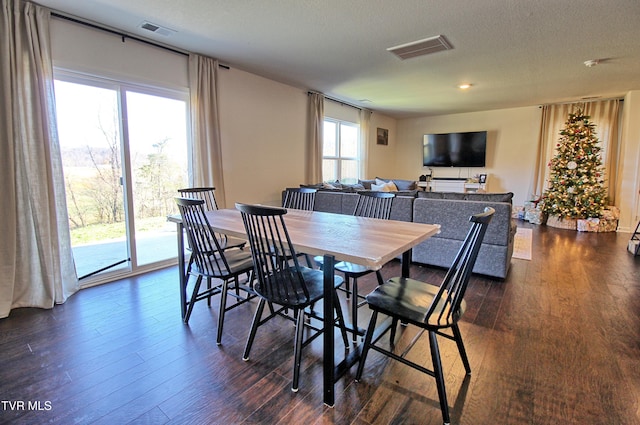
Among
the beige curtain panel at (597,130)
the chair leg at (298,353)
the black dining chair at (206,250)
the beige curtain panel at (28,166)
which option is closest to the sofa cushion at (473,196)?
the black dining chair at (206,250)

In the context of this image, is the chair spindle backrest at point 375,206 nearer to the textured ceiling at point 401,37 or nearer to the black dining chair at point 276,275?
the black dining chair at point 276,275

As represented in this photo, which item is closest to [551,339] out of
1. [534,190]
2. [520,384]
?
[520,384]

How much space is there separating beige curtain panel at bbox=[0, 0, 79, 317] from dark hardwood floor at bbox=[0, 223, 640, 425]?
24cm

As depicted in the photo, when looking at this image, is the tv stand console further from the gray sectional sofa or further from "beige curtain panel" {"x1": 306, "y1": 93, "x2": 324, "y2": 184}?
the gray sectional sofa

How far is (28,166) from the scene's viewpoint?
8.23 ft

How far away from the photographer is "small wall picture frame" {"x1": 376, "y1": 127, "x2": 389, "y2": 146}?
7.64m

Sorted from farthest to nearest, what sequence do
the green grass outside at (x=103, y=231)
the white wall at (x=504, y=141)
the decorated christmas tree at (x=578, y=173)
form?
the white wall at (x=504, y=141) < the decorated christmas tree at (x=578, y=173) < the green grass outside at (x=103, y=231)

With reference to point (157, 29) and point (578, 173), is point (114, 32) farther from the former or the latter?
point (578, 173)

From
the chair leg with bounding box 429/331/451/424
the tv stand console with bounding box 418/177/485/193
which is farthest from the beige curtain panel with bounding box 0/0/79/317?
the tv stand console with bounding box 418/177/485/193

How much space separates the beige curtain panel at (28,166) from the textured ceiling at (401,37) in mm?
335

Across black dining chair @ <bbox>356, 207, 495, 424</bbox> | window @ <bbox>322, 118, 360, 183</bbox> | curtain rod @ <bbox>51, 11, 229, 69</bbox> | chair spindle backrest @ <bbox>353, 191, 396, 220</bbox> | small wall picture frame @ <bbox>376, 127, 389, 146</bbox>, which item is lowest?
black dining chair @ <bbox>356, 207, 495, 424</bbox>

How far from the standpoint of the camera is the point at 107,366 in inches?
Result: 72.8

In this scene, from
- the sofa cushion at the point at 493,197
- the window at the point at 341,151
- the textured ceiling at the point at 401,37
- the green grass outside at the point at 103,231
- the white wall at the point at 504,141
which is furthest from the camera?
the white wall at the point at 504,141

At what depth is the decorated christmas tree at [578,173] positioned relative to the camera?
18.5ft
